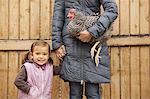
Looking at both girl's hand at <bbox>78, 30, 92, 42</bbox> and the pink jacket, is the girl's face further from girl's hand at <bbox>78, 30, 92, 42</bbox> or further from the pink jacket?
girl's hand at <bbox>78, 30, 92, 42</bbox>

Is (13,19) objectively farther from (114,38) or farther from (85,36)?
(85,36)

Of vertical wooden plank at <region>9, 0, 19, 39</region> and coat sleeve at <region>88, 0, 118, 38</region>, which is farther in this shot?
vertical wooden plank at <region>9, 0, 19, 39</region>

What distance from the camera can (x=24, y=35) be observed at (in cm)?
434

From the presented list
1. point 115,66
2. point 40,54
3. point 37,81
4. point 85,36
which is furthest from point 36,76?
point 115,66

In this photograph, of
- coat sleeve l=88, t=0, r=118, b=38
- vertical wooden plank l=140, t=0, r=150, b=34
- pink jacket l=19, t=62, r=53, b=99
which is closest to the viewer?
coat sleeve l=88, t=0, r=118, b=38

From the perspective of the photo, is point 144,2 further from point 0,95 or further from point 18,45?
point 0,95

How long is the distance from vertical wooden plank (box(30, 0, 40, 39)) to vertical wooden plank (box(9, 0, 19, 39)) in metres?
0.15

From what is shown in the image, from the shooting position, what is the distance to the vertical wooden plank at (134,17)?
432 centimetres

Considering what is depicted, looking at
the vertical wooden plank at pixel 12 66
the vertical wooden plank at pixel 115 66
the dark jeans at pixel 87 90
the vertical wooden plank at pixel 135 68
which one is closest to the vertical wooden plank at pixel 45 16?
the vertical wooden plank at pixel 12 66

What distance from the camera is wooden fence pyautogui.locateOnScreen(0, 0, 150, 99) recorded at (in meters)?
4.32

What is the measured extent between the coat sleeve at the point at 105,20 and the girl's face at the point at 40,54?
0.51m

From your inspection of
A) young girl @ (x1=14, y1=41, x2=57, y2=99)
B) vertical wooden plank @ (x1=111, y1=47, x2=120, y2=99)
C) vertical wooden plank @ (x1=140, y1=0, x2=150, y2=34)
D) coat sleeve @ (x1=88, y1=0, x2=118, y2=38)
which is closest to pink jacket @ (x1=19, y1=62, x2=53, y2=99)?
young girl @ (x1=14, y1=41, x2=57, y2=99)

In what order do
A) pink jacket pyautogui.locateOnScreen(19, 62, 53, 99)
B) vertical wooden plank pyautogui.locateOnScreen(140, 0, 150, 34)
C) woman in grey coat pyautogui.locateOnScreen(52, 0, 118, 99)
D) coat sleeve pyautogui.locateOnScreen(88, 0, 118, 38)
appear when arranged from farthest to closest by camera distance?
vertical wooden plank pyautogui.locateOnScreen(140, 0, 150, 34)
pink jacket pyautogui.locateOnScreen(19, 62, 53, 99)
woman in grey coat pyautogui.locateOnScreen(52, 0, 118, 99)
coat sleeve pyautogui.locateOnScreen(88, 0, 118, 38)

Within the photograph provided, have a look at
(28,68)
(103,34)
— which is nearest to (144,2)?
(103,34)
